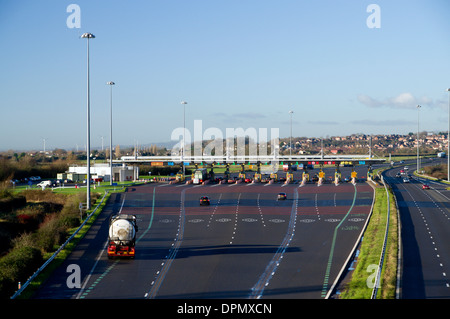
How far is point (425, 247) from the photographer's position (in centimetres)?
3766

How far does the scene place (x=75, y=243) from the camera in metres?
39.6

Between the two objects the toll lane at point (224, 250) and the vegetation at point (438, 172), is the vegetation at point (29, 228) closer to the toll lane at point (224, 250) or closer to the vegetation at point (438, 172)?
the toll lane at point (224, 250)

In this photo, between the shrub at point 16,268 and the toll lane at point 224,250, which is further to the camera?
the shrub at point 16,268

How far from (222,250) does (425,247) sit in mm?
16020

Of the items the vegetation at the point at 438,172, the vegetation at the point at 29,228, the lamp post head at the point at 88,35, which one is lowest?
the vegetation at the point at 29,228

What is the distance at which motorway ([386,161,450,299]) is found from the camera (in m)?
26.3

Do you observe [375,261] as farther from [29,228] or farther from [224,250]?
[29,228]

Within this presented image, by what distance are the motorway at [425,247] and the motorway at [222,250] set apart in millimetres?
4278

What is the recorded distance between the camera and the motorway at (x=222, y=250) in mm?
26484

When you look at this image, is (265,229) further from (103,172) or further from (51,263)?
(103,172)

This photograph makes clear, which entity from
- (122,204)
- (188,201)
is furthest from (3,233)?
(188,201)

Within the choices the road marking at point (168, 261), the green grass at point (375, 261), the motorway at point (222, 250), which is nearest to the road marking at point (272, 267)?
the motorway at point (222, 250)

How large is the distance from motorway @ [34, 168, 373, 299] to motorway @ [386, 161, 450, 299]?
14.0 feet
